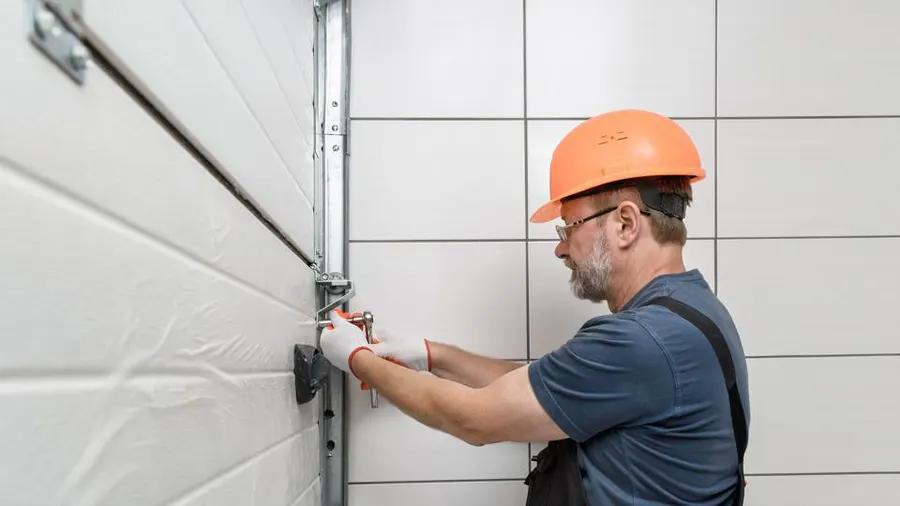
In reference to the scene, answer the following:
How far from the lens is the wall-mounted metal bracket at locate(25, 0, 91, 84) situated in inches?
14.9

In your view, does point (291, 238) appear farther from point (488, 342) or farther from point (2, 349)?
point (2, 349)

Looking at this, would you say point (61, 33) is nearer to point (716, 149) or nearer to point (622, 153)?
point (622, 153)

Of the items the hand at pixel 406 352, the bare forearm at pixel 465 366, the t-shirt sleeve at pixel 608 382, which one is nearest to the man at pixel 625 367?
the t-shirt sleeve at pixel 608 382

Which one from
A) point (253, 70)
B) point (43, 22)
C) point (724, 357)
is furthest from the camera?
point (724, 357)

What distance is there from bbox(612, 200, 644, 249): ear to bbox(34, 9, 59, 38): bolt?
3.68 feet

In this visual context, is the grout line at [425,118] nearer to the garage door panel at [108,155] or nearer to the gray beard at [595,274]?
the gray beard at [595,274]

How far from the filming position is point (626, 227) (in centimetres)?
133

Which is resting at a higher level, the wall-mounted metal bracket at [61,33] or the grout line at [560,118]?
the grout line at [560,118]

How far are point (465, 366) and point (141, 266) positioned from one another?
1.14 meters

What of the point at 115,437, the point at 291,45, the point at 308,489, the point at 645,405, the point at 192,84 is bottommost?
the point at 308,489

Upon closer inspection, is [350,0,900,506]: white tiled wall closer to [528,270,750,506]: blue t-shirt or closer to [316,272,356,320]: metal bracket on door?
[316,272,356,320]: metal bracket on door

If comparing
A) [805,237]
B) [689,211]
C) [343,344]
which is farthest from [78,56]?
[805,237]

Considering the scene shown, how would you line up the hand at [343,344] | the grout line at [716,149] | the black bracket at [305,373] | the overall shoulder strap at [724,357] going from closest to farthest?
1. the overall shoulder strap at [724,357]
2. the black bracket at [305,373]
3. the hand at [343,344]
4. the grout line at [716,149]

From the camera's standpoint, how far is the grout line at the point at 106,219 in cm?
37
